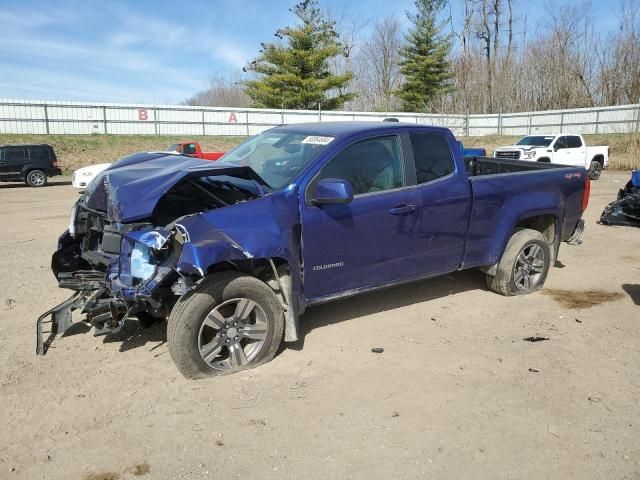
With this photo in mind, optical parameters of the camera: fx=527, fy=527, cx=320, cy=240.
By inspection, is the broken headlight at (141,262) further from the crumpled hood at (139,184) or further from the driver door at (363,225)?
the driver door at (363,225)

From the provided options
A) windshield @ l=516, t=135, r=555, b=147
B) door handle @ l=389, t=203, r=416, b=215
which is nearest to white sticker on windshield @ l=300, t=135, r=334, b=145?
door handle @ l=389, t=203, r=416, b=215

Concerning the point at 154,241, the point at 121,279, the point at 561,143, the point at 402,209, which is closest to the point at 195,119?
the point at 561,143

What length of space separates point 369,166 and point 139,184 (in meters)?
1.88

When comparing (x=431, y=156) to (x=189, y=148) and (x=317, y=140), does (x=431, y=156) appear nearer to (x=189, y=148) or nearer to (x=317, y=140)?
(x=317, y=140)

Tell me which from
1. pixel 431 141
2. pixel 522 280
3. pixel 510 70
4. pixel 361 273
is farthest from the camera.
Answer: pixel 510 70

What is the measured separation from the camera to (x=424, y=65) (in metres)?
43.9

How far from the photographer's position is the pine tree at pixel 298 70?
39000 mm

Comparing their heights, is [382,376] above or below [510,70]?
below

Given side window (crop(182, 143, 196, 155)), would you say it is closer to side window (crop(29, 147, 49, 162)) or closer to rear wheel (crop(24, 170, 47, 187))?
side window (crop(29, 147, 49, 162))

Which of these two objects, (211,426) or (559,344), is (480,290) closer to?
(559,344)

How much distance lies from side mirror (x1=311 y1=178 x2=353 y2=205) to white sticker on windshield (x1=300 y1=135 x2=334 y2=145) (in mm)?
503

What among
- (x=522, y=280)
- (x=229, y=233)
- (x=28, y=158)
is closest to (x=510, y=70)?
(x=28, y=158)

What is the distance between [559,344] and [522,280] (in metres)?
1.37

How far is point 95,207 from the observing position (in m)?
4.57
